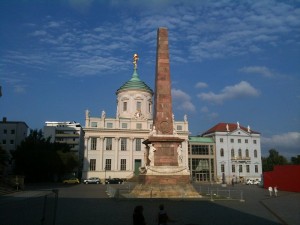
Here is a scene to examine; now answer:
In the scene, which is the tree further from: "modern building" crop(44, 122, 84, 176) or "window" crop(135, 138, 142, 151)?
"modern building" crop(44, 122, 84, 176)

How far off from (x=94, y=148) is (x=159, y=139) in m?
44.5

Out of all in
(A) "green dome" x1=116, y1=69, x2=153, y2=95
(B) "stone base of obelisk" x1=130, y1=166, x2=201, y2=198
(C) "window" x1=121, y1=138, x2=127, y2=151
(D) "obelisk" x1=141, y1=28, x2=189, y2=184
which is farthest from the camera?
(A) "green dome" x1=116, y1=69, x2=153, y2=95

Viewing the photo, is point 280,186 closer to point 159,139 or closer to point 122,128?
point 159,139

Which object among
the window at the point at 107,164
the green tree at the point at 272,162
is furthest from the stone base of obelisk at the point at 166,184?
the green tree at the point at 272,162

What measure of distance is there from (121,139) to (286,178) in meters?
36.9

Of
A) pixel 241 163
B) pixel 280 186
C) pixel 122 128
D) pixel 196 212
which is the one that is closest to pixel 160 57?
pixel 196 212

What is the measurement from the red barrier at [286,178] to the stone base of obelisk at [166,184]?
57.9 feet

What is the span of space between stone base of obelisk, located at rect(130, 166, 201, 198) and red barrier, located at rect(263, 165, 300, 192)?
695 inches

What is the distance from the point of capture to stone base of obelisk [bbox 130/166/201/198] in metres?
22.0

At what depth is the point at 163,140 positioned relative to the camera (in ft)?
76.4

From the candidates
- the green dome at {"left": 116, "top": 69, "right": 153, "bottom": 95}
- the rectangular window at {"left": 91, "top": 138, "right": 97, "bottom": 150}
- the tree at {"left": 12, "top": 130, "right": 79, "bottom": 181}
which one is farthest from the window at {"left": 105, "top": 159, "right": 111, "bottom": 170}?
the green dome at {"left": 116, "top": 69, "right": 153, "bottom": 95}

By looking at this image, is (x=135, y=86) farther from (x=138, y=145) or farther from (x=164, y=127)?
(x=164, y=127)

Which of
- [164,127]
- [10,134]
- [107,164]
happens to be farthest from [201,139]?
[164,127]

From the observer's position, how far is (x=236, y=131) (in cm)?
7462
